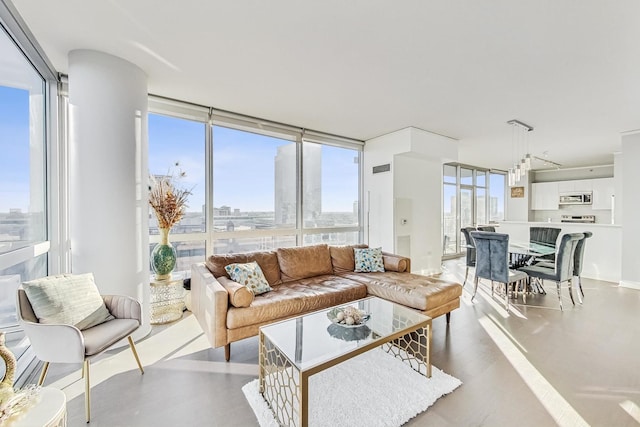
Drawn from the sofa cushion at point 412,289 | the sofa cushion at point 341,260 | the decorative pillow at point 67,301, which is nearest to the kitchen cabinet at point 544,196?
the sofa cushion at point 412,289

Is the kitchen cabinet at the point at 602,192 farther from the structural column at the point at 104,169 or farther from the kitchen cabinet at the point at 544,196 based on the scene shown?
the structural column at the point at 104,169

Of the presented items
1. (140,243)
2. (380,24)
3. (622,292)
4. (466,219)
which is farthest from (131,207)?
(466,219)

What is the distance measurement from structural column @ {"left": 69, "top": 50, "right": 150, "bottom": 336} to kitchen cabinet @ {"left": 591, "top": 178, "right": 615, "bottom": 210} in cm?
1050

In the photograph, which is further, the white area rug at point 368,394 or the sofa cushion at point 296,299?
the sofa cushion at point 296,299

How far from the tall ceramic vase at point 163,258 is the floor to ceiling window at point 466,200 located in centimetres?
641

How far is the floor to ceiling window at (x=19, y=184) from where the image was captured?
2.14 meters

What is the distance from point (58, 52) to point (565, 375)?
5.10m

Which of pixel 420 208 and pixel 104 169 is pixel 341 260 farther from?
pixel 104 169

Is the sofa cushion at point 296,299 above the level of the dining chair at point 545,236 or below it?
below

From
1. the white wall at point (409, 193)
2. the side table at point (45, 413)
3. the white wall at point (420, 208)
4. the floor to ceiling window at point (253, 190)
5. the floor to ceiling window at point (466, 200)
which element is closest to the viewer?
the side table at point (45, 413)

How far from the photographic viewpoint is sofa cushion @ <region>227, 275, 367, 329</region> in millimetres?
2539

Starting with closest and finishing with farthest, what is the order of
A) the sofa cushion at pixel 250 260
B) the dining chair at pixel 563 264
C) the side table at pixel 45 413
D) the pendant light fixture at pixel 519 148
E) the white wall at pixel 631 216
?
1. the side table at pixel 45 413
2. the sofa cushion at pixel 250 260
3. the dining chair at pixel 563 264
4. the pendant light fixture at pixel 519 148
5. the white wall at pixel 631 216

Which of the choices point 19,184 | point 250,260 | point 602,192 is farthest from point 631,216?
point 19,184

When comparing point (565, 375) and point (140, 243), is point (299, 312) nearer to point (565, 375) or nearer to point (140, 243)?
point (140, 243)
